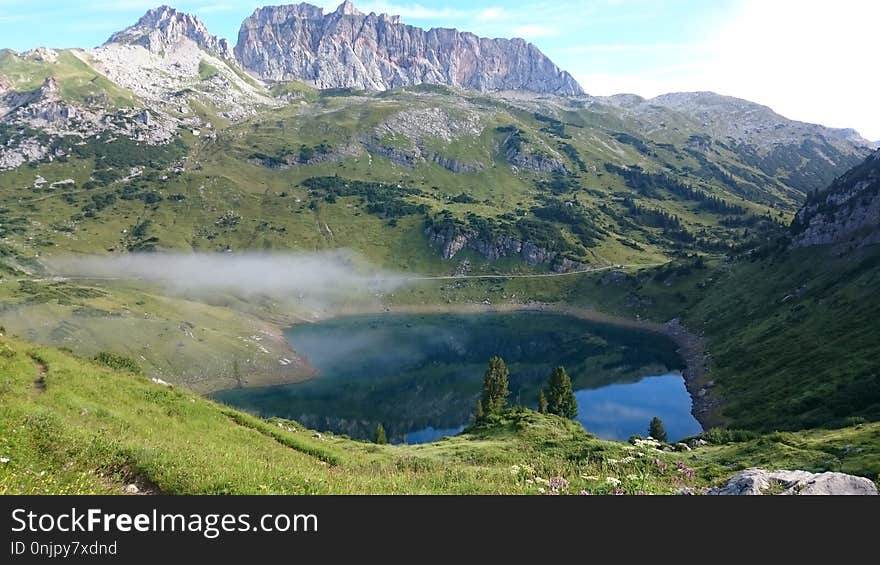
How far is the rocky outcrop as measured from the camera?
16.8 m

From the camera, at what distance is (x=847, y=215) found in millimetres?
150375

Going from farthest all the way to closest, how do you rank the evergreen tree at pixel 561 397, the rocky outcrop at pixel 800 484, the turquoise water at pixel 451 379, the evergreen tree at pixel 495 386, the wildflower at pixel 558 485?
1. the turquoise water at pixel 451 379
2. the evergreen tree at pixel 495 386
3. the evergreen tree at pixel 561 397
4. the wildflower at pixel 558 485
5. the rocky outcrop at pixel 800 484

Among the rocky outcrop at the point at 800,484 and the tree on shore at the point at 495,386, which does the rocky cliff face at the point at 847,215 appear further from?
the rocky outcrop at the point at 800,484

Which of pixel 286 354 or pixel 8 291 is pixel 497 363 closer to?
pixel 286 354

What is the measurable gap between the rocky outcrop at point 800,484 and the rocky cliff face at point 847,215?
149m

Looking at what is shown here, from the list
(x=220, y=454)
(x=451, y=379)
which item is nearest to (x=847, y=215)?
(x=451, y=379)

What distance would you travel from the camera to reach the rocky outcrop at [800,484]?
661 inches

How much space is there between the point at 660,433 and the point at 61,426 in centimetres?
8453

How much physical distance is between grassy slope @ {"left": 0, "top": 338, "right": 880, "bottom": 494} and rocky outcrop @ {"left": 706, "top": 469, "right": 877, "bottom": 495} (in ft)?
8.80

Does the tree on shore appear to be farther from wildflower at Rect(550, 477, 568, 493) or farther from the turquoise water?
wildflower at Rect(550, 477, 568, 493)

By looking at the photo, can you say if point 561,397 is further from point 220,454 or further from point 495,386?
Result: point 220,454

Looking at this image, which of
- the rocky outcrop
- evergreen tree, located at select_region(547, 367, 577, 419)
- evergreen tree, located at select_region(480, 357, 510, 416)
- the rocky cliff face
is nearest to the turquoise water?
evergreen tree, located at select_region(547, 367, 577, 419)

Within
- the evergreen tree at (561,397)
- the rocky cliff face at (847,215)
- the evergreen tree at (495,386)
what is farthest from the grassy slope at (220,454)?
the rocky cliff face at (847,215)

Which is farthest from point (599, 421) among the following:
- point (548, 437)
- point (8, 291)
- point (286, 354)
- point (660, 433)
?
point (8, 291)
